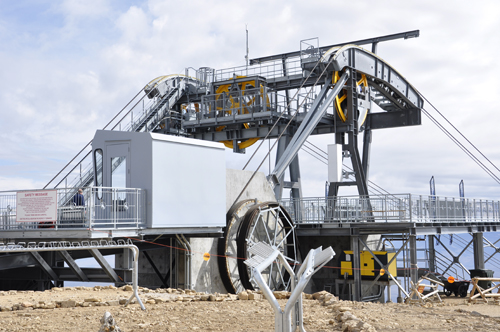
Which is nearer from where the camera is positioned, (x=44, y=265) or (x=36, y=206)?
(x=36, y=206)

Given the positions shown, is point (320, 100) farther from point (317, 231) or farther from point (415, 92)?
point (415, 92)

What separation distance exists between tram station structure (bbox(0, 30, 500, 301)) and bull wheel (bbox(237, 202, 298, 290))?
6 centimetres

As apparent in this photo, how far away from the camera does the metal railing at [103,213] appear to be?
15.7 m

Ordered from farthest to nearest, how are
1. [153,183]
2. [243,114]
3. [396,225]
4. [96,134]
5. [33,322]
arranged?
[243,114], [396,225], [96,134], [153,183], [33,322]

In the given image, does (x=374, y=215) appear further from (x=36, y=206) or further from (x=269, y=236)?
(x=36, y=206)

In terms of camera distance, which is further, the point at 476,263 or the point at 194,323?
→ the point at 476,263

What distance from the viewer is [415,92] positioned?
33750 millimetres

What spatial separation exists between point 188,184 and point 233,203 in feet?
11.8

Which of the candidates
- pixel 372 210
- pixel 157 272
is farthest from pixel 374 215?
pixel 157 272

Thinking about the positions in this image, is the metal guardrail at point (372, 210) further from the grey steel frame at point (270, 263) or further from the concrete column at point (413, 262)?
the grey steel frame at point (270, 263)

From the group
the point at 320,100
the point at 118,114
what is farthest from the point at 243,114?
the point at 118,114

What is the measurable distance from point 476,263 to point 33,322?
3025cm

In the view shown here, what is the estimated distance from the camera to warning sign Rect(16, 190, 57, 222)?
1553 centimetres

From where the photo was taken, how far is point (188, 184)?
1789 centimetres
